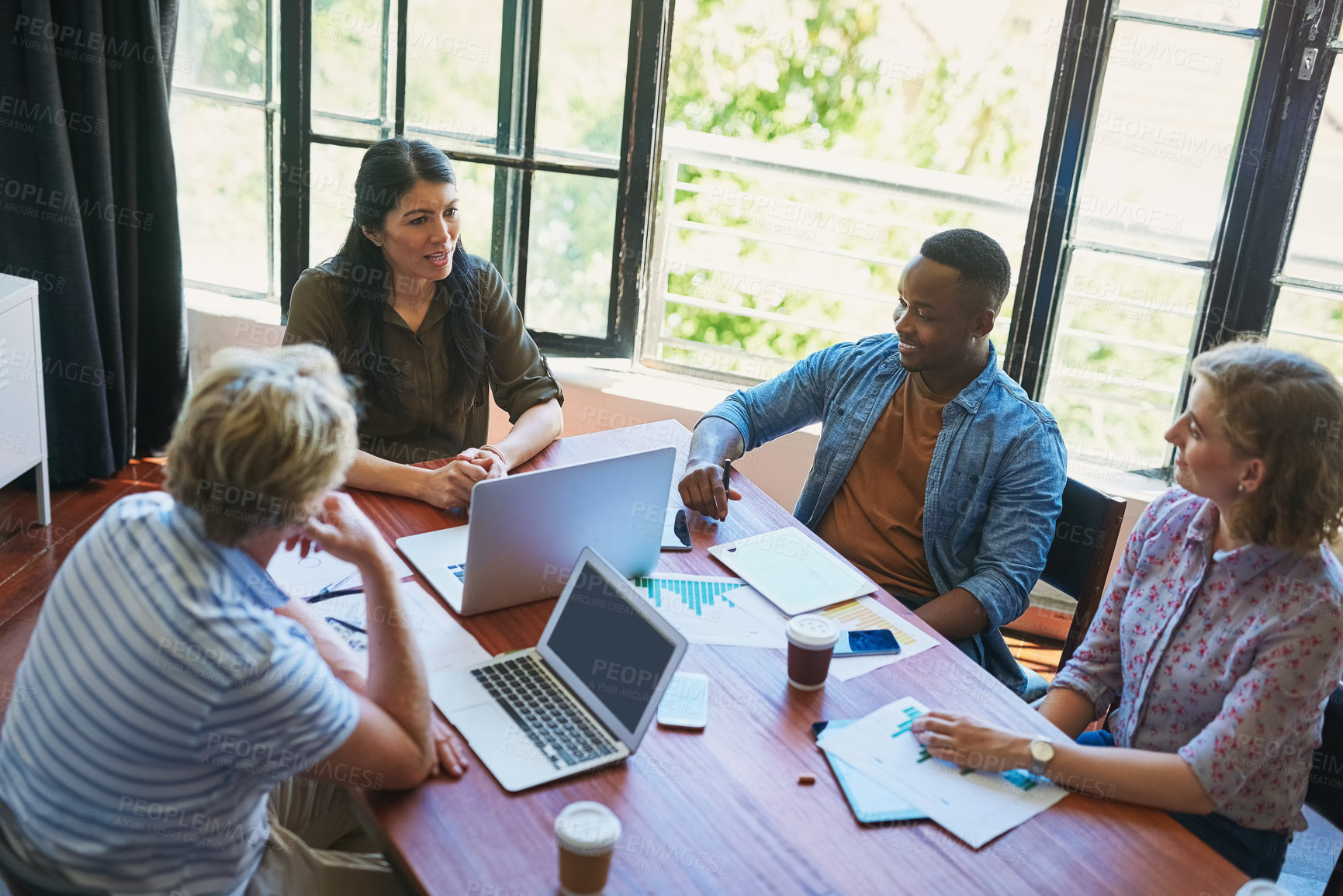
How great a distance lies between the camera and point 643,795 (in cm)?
140

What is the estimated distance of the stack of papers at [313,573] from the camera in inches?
68.4

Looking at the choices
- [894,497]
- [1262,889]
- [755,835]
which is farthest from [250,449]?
[894,497]

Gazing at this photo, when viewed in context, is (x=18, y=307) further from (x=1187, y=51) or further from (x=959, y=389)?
(x=1187, y=51)

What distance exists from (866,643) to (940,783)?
320mm

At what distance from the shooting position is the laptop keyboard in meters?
1.45

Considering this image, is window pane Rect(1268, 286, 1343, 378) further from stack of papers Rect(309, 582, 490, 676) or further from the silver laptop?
stack of papers Rect(309, 582, 490, 676)

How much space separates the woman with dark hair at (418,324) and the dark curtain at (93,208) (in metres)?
1.26

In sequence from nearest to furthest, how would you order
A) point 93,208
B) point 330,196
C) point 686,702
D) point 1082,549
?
point 686,702 < point 1082,549 < point 93,208 < point 330,196

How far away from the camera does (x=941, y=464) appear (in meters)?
2.18

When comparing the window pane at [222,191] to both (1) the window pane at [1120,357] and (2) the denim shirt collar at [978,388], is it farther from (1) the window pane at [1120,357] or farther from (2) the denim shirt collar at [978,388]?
(1) the window pane at [1120,357]

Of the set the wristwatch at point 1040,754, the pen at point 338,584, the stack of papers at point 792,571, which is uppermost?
the stack of papers at point 792,571

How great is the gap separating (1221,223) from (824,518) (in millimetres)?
1349

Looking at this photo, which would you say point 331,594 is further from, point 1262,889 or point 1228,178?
point 1228,178

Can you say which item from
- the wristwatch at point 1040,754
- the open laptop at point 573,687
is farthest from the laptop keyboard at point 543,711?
the wristwatch at point 1040,754
